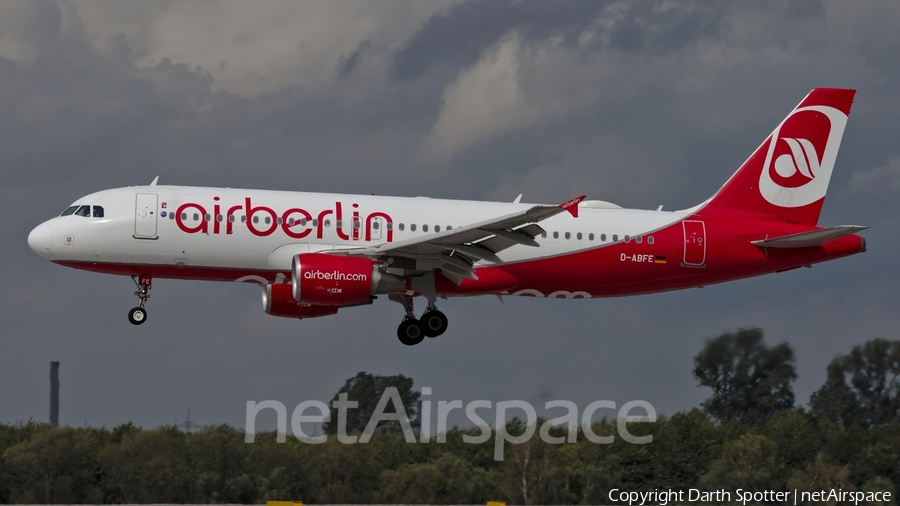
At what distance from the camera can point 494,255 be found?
36.2 m

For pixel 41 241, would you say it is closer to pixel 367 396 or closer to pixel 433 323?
pixel 433 323

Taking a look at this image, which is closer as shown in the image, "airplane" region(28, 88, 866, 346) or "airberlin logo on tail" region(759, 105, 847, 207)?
"airplane" region(28, 88, 866, 346)

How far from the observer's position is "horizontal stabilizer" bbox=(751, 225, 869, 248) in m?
37.9

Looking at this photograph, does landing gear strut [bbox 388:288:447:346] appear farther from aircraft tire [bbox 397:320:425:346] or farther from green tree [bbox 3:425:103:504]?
green tree [bbox 3:425:103:504]

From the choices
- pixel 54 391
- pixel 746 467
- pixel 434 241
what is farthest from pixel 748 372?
pixel 54 391

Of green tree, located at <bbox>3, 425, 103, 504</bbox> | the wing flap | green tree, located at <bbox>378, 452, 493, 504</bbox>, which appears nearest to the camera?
the wing flap

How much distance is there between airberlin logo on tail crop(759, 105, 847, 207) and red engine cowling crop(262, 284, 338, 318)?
14.6 m

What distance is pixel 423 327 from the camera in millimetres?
38469

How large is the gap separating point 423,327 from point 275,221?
5.72 m

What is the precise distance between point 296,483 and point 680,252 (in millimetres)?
17801

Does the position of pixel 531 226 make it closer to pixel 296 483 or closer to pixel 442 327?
pixel 442 327

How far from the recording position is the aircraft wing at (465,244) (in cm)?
3375

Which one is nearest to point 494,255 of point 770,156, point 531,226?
point 531,226

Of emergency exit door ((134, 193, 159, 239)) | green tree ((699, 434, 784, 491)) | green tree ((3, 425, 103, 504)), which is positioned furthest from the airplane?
green tree ((3, 425, 103, 504))
